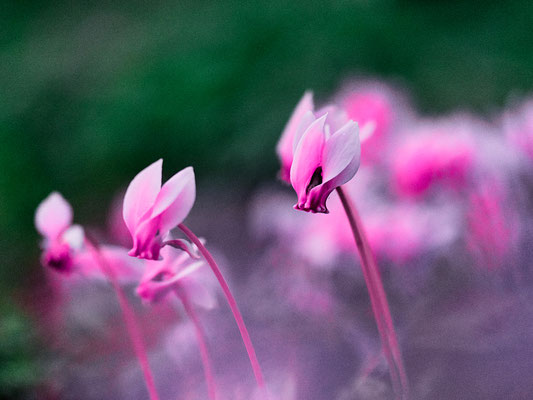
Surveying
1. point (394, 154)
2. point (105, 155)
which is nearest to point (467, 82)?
point (394, 154)

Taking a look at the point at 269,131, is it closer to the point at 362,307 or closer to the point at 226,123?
the point at 226,123

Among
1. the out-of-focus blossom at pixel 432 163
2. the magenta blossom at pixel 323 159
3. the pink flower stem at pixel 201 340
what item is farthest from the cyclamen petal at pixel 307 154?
the out-of-focus blossom at pixel 432 163

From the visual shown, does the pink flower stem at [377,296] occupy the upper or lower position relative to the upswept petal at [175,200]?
lower

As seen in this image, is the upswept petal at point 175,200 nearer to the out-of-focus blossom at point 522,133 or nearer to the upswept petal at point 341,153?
the upswept petal at point 341,153

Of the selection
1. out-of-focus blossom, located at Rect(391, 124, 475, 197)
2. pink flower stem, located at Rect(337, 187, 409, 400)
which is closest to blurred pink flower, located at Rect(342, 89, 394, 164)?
out-of-focus blossom, located at Rect(391, 124, 475, 197)

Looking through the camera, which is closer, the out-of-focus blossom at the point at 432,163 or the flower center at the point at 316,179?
the flower center at the point at 316,179

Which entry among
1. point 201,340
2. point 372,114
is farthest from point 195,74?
point 201,340

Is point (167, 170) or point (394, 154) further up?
point (167, 170)

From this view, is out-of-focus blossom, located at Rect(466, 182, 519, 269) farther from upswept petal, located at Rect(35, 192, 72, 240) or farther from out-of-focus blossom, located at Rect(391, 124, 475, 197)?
upswept petal, located at Rect(35, 192, 72, 240)
